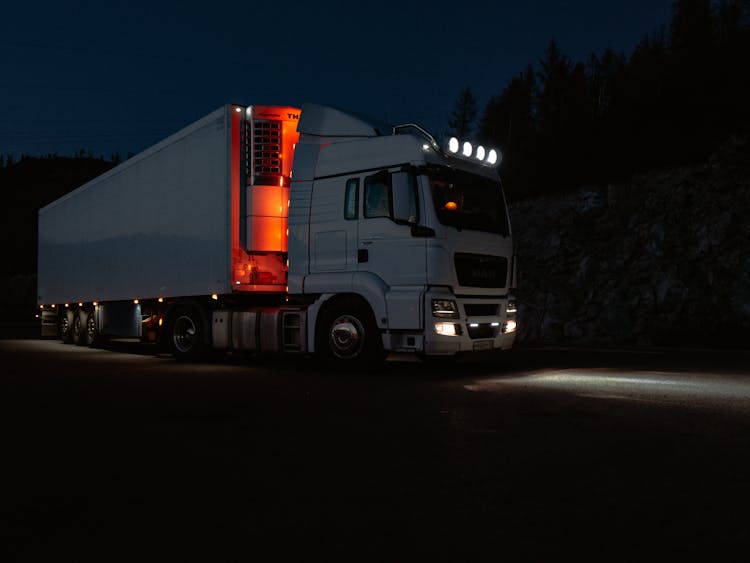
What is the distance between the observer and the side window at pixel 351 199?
37.3ft

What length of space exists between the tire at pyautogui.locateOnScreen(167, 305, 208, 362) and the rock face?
41.3ft

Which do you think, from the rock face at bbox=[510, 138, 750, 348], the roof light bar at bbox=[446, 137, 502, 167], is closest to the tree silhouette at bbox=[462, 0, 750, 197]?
the rock face at bbox=[510, 138, 750, 348]

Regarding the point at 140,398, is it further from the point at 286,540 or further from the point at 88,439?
the point at 286,540

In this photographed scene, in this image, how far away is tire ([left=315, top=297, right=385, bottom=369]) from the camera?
440 inches

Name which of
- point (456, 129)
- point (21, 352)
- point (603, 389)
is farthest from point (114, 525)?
point (456, 129)

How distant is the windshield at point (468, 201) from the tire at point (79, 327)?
1247 centimetres

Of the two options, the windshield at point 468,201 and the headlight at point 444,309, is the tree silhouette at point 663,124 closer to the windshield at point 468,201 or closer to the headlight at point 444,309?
the windshield at point 468,201

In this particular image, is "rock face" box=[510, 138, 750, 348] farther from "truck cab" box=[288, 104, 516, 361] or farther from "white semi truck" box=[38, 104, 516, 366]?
"white semi truck" box=[38, 104, 516, 366]

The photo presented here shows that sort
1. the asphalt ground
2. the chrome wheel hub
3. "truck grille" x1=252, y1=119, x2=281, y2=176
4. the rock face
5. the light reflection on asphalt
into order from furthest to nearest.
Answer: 1. the rock face
2. "truck grille" x1=252, y1=119, x2=281, y2=176
3. the chrome wheel hub
4. the light reflection on asphalt
5. the asphalt ground

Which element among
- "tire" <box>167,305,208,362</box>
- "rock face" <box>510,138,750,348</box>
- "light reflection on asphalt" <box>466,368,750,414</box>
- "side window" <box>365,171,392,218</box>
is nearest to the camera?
"light reflection on asphalt" <box>466,368,750,414</box>

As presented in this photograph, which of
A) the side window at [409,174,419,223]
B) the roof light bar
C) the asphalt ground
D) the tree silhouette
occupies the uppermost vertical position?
the tree silhouette

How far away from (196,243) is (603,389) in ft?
25.0

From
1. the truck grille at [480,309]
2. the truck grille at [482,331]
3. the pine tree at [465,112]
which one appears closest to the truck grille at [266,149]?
the truck grille at [480,309]

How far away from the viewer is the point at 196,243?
1359cm
